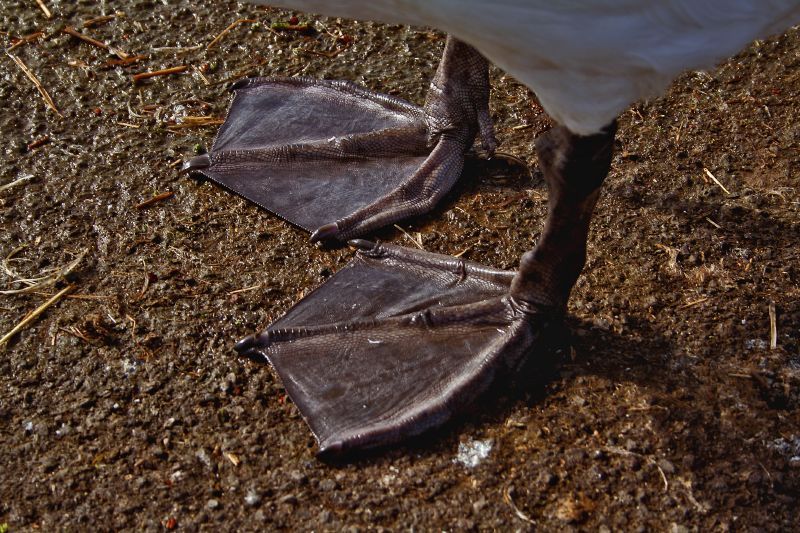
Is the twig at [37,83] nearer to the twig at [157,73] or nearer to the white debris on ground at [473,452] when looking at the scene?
the twig at [157,73]

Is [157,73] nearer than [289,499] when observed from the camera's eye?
No

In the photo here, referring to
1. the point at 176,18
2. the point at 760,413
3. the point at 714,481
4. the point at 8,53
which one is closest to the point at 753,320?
the point at 760,413

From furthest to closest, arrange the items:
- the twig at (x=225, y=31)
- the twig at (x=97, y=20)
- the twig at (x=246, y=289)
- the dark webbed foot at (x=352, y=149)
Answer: the twig at (x=97, y=20), the twig at (x=225, y=31), the dark webbed foot at (x=352, y=149), the twig at (x=246, y=289)

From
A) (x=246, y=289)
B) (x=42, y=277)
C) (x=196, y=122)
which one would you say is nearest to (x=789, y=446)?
(x=246, y=289)

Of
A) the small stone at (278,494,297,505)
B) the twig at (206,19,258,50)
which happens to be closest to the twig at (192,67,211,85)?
the twig at (206,19,258,50)

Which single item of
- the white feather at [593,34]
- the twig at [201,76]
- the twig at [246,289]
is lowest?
the twig at [246,289]

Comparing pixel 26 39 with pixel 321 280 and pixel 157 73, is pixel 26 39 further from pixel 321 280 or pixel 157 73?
pixel 321 280

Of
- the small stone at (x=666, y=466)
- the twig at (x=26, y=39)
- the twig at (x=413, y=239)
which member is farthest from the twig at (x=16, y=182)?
the small stone at (x=666, y=466)
